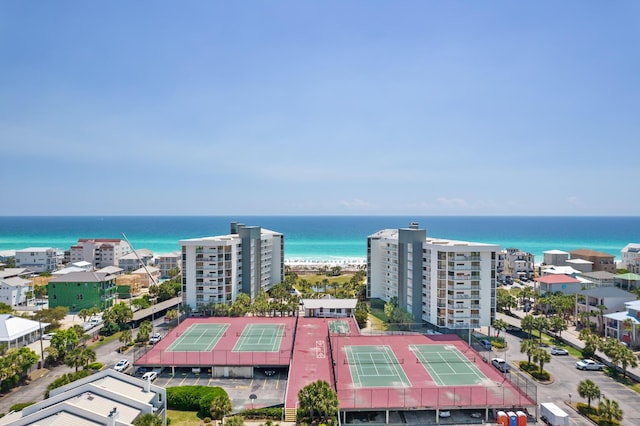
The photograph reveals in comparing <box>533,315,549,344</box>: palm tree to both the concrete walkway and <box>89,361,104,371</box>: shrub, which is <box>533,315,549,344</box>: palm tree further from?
<box>89,361,104,371</box>: shrub

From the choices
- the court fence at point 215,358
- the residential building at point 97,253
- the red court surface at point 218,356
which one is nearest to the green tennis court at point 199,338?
the red court surface at point 218,356

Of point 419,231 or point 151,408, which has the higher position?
point 419,231

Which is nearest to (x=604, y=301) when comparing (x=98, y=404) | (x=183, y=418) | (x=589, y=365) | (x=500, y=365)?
(x=589, y=365)

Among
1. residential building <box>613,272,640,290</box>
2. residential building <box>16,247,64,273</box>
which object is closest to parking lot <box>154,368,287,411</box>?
residential building <box>613,272,640,290</box>

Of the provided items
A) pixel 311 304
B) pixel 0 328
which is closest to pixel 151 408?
pixel 0 328

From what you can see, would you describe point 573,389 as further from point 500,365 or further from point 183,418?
point 183,418

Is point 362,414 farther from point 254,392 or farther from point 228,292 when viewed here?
point 228,292
